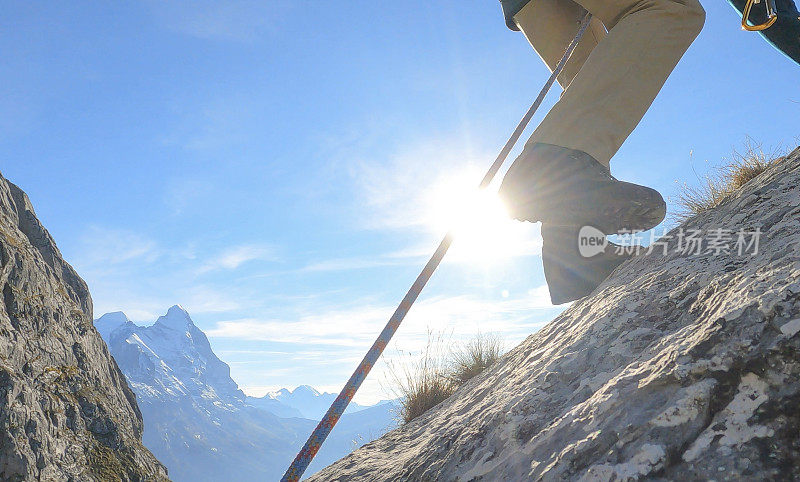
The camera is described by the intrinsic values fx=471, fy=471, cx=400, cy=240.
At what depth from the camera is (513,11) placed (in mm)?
2248

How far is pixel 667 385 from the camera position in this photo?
0.98m

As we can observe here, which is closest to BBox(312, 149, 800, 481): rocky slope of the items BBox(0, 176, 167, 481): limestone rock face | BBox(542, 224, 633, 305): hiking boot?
BBox(542, 224, 633, 305): hiking boot

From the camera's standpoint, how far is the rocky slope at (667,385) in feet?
2.71

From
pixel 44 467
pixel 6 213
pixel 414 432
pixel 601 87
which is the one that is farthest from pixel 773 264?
pixel 6 213

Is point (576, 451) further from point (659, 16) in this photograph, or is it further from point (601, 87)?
point (659, 16)

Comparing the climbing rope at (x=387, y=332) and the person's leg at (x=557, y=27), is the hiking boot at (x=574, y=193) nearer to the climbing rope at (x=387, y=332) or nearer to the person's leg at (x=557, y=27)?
the climbing rope at (x=387, y=332)

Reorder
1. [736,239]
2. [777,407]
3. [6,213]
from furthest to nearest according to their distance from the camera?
[6,213] < [736,239] < [777,407]

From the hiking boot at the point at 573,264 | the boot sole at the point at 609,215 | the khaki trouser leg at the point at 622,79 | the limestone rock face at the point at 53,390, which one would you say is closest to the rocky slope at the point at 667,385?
the boot sole at the point at 609,215

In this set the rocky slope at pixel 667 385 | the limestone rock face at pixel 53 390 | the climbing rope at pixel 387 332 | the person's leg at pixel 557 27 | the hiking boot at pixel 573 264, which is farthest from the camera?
the limestone rock face at pixel 53 390

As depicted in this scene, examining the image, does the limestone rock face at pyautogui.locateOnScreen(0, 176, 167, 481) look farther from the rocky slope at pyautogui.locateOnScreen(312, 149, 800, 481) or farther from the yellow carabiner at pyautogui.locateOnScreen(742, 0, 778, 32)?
the yellow carabiner at pyautogui.locateOnScreen(742, 0, 778, 32)

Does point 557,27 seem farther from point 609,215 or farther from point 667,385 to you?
point 667,385

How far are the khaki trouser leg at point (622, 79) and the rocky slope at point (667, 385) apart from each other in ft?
1.72

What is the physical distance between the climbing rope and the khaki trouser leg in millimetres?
330

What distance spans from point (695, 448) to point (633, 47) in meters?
1.44
